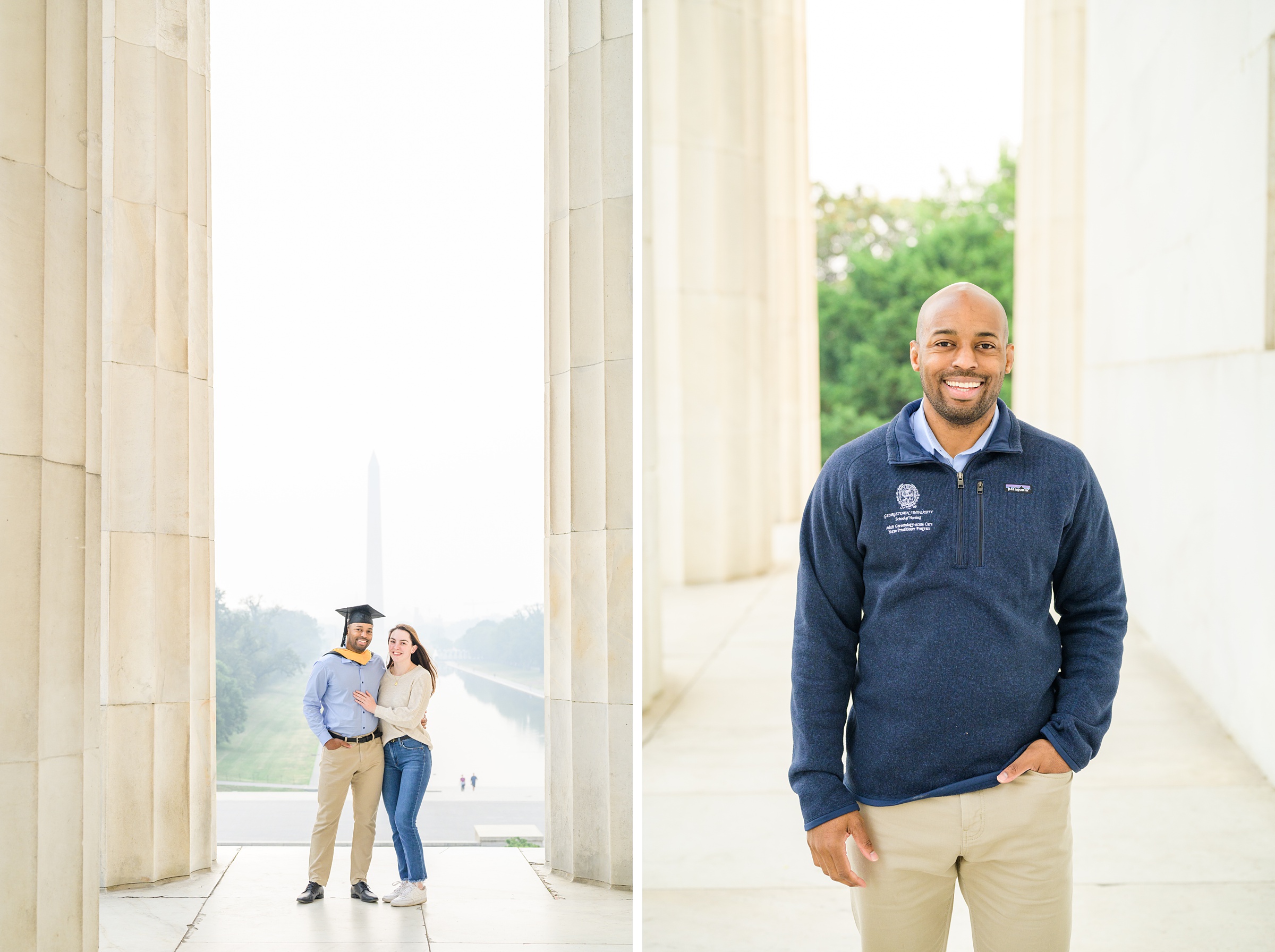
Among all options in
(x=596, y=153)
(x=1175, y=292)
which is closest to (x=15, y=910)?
(x=596, y=153)

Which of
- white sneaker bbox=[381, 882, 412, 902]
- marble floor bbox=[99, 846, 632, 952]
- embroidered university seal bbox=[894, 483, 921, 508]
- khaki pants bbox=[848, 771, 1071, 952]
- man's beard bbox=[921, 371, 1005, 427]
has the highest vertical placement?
man's beard bbox=[921, 371, 1005, 427]

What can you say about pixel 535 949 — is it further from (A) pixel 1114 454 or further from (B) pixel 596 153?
(A) pixel 1114 454

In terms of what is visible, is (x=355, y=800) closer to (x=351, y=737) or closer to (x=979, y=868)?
(x=351, y=737)

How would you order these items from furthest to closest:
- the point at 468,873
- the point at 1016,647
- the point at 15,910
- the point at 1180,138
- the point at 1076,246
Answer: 1. the point at 1076,246
2. the point at 468,873
3. the point at 1180,138
4. the point at 15,910
5. the point at 1016,647

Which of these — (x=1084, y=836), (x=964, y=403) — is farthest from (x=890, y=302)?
(x=964, y=403)

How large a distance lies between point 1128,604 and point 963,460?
10856 mm

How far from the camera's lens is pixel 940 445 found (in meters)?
3.64

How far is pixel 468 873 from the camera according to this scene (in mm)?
11297

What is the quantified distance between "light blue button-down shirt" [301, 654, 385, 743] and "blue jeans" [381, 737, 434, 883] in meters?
0.37

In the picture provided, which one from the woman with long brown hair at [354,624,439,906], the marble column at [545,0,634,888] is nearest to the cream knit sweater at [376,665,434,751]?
the woman with long brown hair at [354,624,439,906]

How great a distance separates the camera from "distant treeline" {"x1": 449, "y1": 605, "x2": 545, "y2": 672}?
1295 cm

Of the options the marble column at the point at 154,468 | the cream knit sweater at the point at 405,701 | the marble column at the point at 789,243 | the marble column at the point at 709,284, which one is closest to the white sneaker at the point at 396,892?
the cream knit sweater at the point at 405,701

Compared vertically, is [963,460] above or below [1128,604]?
above

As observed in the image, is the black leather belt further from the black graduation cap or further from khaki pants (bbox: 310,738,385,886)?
the black graduation cap
